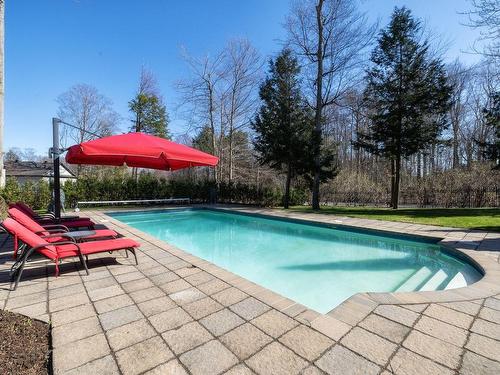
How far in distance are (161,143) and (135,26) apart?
10277 millimetres

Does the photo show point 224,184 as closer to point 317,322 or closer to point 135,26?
point 135,26

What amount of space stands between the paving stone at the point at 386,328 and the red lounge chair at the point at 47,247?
331 centimetres

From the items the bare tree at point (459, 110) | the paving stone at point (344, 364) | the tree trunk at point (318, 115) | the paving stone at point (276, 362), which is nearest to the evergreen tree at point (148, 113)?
the tree trunk at point (318, 115)

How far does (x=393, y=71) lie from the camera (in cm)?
1405

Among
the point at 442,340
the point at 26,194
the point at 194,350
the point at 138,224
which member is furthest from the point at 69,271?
the point at 26,194

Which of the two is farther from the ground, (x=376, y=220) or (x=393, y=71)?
(x=393, y=71)

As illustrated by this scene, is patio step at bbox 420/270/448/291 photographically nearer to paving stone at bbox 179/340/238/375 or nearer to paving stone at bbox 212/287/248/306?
paving stone at bbox 212/287/248/306

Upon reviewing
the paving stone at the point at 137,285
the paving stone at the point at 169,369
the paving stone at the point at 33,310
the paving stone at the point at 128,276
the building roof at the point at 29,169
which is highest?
the building roof at the point at 29,169

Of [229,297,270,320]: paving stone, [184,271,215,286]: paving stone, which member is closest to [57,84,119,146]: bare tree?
[184,271,215,286]: paving stone

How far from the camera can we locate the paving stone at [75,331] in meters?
2.17

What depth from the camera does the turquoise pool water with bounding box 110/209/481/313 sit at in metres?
4.47

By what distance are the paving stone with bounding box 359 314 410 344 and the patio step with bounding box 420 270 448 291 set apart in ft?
7.93

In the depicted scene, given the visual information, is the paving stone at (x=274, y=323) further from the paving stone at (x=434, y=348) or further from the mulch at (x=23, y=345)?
the mulch at (x=23, y=345)

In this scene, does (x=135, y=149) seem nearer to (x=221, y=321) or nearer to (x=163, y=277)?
(x=163, y=277)
